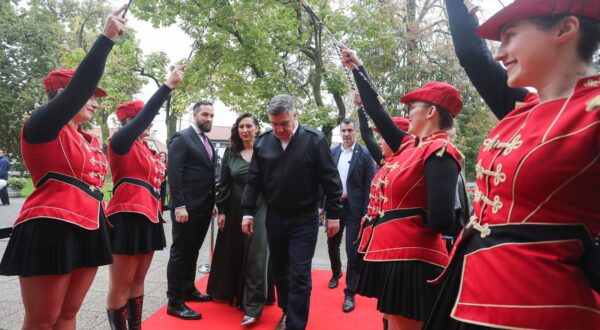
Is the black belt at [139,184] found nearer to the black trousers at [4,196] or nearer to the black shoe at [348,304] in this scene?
the black shoe at [348,304]

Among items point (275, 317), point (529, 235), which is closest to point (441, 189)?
point (529, 235)

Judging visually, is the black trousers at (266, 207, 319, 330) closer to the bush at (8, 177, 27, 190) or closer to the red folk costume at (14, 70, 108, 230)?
the red folk costume at (14, 70, 108, 230)

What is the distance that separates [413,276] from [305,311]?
4.80 ft

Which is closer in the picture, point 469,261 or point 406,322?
point 469,261

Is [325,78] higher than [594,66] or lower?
higher

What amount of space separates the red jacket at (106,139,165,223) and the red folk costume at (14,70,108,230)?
0.68 metres

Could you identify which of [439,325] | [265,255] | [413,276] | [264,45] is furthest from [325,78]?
[439,325]

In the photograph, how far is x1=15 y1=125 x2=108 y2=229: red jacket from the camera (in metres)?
2.06

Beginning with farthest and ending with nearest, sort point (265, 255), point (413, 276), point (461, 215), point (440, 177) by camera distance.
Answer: point (265, 255) < point (461, 215) < point (413, 276) < point (440, 177)

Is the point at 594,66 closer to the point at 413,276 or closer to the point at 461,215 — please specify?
the point at 413,276

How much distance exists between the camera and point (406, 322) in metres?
2.08

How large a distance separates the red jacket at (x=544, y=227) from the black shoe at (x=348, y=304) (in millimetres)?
3184

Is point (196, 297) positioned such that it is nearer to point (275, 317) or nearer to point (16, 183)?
point (275, 317)

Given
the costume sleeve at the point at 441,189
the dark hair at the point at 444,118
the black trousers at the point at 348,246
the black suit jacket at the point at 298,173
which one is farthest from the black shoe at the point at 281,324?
the dark hair at the point at 444,118
